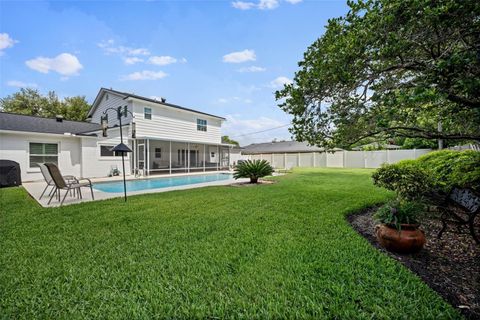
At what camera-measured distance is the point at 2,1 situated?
21.4 ft

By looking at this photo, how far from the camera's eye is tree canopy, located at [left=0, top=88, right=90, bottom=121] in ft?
83.6

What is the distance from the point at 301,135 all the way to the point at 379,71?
219 centimetres

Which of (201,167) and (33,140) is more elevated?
(33,140)

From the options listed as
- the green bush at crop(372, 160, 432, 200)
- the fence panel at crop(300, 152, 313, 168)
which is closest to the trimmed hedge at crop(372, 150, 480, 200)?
the green bush at crop(372, 160, 432, 200)

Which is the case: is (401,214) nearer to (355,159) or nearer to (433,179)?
(433,179)

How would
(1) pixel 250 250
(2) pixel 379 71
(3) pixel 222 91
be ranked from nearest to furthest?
(1) pixel 250 250
(2) pixel 379 71
(3) pixel 222 91

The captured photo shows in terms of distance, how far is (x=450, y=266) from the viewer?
2.99 meters

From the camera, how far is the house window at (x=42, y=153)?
12547mm

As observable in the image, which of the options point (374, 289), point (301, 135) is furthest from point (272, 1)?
point (374, 289)

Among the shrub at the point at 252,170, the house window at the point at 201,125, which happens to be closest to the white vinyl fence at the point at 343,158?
the house window at the point at 201,125

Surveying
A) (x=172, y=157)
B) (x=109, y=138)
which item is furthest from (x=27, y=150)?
(x=172, y=157)

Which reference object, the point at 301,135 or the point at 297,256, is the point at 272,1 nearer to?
the point at 301,135

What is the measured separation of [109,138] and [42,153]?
11.8 feet

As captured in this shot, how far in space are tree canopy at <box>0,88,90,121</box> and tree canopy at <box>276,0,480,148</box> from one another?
94.8 ft
